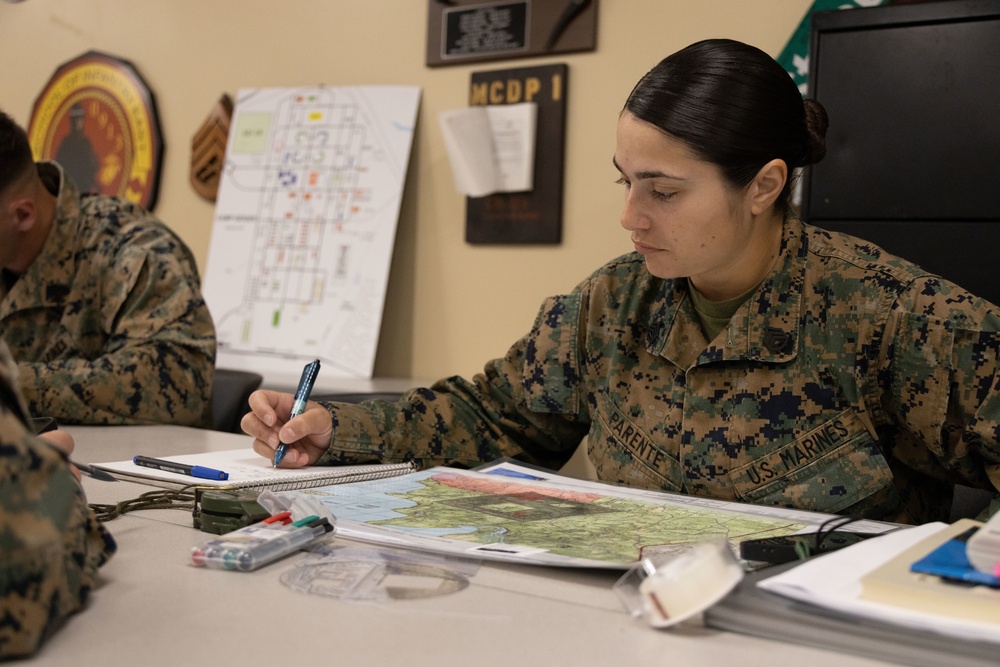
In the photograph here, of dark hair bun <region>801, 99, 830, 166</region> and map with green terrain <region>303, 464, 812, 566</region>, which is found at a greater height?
→ dark hair bun <region>801, 99, 830, 166</region>

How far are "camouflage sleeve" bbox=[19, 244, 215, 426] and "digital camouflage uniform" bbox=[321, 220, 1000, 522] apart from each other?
2.12 ft

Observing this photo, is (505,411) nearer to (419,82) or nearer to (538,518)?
(538,518)

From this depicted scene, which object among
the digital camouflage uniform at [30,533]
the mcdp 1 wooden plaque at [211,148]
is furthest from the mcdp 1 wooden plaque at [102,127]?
the digital camouflage uniform at [30,533]

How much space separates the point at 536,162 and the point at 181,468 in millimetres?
1768

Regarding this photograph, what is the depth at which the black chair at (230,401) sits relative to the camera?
2.24 m

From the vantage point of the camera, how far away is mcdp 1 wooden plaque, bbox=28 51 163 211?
3.64m

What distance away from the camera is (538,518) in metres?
1.04

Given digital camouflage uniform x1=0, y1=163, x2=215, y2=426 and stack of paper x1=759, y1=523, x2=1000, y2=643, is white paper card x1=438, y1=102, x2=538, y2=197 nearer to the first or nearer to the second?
digital camouflage uniform x1=0, y1=163, x2=215, y2=426

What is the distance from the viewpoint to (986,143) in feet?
6.06

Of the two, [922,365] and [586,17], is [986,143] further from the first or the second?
[586,17]

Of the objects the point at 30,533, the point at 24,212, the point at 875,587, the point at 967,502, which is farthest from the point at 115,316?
the point at 875,587

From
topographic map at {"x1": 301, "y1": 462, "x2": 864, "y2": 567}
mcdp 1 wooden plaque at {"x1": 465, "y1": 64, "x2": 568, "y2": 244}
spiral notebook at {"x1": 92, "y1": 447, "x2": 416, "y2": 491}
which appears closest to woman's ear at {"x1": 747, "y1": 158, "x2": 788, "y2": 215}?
topographic map at {"x1": 301, "y1": 462, "x2": 864, "y2": 567}

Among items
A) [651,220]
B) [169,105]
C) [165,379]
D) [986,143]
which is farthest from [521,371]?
[169,105]

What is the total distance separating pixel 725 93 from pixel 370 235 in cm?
185
